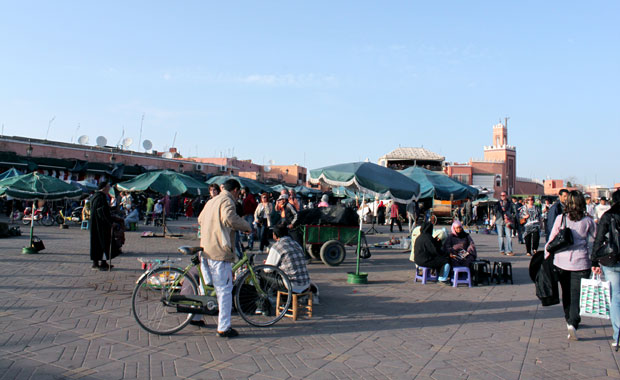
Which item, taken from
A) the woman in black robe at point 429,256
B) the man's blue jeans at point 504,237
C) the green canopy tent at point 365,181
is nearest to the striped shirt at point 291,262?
the green canopy tent at point 365,181

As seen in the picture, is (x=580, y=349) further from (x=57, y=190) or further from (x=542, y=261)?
(x=57, y=190)

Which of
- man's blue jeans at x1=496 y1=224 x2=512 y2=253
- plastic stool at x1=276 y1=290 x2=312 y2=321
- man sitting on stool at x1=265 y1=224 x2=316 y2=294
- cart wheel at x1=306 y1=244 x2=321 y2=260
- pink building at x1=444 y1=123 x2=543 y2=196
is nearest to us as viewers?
plastic stool at x1=276 y1=290 x2=312 y2=321

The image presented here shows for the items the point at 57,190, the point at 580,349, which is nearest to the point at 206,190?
the point at 57,190

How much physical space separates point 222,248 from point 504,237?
11.2m

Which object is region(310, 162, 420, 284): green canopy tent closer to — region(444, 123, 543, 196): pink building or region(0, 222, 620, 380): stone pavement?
region(0, 222, 620, 380): stone pavement

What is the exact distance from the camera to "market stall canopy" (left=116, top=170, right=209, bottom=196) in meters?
15.3

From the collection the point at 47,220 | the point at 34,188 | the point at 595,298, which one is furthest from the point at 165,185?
the point at 595,298

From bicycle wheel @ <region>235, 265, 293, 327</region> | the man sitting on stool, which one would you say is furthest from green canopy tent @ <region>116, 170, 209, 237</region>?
bicycle wheel @ <region>235, 265, 293, 327</region>

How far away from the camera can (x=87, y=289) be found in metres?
7.50

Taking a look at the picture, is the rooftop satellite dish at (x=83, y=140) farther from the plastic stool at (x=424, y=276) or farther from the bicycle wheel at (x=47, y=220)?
the plastic stool at (x=424, y=276)

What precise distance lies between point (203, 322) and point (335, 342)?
5.31 feet

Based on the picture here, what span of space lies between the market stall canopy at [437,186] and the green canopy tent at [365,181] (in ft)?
22.3

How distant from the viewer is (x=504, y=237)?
14.2m

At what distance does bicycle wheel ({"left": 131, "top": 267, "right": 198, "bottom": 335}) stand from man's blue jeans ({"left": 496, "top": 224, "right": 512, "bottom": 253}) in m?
10.9
